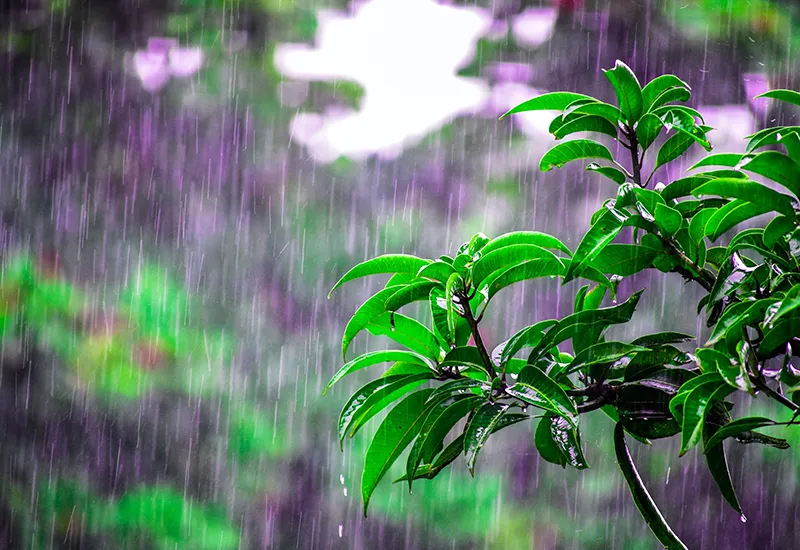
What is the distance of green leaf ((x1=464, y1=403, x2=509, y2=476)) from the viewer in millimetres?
463

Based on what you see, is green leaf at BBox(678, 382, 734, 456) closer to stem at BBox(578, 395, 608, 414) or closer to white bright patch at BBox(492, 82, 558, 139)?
stem at BBox(578, 395, 608, 414)

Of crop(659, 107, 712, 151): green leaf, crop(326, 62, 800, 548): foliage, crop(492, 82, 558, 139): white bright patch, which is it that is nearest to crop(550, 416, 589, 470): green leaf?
crop(326, 62, 800, 548): foliage

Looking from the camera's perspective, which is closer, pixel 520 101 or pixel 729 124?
pixel 729 124

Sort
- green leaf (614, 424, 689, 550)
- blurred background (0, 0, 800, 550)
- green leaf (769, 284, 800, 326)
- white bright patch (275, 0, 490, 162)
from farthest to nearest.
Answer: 1. white bright patch (275, 0, 490, 162)
2. blurred background (0, 0, 800, 550)
3. green leaf (614, 424, 689, 550)
4. green leaf (769, 284, 800, 326)

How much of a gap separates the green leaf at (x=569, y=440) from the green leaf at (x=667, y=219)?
0.46 feet

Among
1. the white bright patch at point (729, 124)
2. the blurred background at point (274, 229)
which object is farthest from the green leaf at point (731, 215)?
the blurred background at point (274, 229)

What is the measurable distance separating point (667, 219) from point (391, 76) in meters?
2.35

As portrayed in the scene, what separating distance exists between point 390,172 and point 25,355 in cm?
140

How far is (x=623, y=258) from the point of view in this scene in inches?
20.3

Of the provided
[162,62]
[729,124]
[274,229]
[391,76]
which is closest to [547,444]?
[729,124]

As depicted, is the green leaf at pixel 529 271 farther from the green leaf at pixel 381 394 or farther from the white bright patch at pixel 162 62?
the white bright patch at pixel 162 62

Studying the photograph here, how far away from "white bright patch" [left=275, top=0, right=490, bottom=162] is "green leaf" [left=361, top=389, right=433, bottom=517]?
2114 millimetres

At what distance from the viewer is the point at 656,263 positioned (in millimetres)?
520

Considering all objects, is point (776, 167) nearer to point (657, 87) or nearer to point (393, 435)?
point (657, 87)
